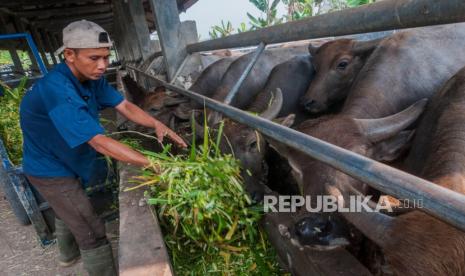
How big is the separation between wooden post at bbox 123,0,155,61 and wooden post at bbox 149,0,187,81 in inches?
137

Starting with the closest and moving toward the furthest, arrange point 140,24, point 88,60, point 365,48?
point 88,60 → point 365,48 → point 140,24

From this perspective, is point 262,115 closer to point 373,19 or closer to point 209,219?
point 209,219

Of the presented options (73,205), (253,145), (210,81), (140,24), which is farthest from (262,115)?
(140,24)

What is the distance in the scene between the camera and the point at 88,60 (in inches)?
109

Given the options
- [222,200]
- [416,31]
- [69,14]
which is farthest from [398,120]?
[69,14]

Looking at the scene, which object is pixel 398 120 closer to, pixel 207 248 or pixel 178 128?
pixel 207 248

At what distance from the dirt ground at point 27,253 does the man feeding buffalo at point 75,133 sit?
56cm

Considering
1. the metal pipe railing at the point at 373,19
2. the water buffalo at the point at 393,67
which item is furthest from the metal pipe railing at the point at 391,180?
the water buffalo at the point at 393,67

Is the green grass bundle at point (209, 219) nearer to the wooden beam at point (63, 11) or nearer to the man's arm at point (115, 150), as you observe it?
the man's arm at point (115, 150)

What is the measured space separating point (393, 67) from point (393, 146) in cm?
119

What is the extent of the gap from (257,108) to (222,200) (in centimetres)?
191

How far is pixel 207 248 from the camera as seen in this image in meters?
2.57

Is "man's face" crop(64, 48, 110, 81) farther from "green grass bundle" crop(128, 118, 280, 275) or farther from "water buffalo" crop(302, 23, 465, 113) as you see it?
"water buffalo" crop(302, 23, 465, 113)

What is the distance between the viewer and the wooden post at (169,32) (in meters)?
7.00
